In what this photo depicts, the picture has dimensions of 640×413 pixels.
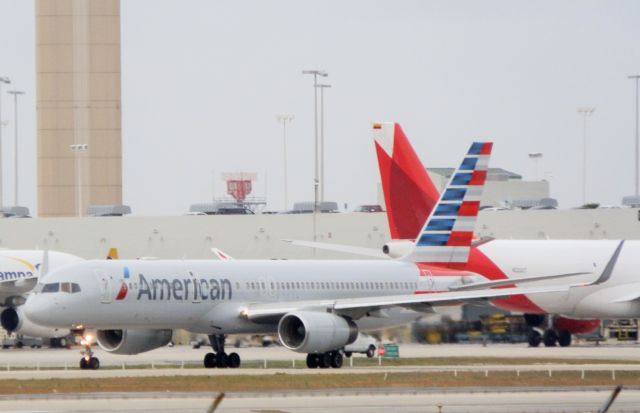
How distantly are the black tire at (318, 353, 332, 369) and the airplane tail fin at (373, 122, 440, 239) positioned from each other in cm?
1930

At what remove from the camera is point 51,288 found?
182 ft

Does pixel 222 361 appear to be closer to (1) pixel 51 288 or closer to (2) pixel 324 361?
(2) pixel 324 361

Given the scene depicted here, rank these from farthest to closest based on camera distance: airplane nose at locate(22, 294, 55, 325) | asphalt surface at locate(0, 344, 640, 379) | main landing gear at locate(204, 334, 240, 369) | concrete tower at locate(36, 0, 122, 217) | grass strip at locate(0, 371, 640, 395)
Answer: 1. concrete tower at locate(36, 0, 122, 217)
2. main landing gear at locate(204, 334, 240, 369)
3. airplane nose at locate(22, 294, 55, 325)
4. asphalt surface at locate(0, 344, 640, 379)
5. grass strip at locate(0, 371, 640, 395)

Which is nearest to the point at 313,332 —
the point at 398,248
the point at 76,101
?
the point at 398,248

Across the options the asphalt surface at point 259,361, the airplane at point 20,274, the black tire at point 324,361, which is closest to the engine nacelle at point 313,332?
the black tire at point 324,361

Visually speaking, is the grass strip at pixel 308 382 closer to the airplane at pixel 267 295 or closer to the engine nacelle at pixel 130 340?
the airplane at pixel 267 295

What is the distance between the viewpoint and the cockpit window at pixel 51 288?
5538 cm

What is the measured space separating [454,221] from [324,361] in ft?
32.2

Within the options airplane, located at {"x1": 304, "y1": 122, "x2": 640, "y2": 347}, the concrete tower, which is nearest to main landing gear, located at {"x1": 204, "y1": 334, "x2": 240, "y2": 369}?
airplane, located at {"x1": 304, "y1": 122, "x2": 640, "y2": 347}

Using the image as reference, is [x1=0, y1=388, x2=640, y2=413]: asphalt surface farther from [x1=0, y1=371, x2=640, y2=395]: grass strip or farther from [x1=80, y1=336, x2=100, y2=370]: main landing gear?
[x1=80, y1=336, x2=100, y2=370]: main landing gear

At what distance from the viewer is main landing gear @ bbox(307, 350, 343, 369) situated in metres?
58.7

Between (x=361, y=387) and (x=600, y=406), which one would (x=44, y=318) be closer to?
(x=361, y=387)

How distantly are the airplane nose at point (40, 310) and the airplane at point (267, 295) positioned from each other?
0.12ft

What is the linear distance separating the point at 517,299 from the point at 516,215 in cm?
3101
